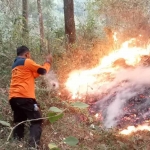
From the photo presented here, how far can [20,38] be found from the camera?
9703 mm

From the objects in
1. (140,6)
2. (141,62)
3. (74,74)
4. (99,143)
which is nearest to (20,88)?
(99,143)

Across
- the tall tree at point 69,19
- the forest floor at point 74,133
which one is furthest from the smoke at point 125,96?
the tall tree at point 69,19

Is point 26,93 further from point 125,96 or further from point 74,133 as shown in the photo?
point 125,96

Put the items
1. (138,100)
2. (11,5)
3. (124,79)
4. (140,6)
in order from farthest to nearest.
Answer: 1. (140,6)
2. (11,5)
3. (124,79)
4. (138,100)

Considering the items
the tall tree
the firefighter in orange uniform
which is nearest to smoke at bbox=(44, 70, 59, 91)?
the tall tree

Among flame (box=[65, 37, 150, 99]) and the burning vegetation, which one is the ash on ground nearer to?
the burning vegetation

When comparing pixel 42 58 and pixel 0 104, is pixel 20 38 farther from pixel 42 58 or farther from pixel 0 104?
pixel 0 104

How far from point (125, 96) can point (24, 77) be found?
12.5 ft

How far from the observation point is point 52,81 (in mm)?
9188

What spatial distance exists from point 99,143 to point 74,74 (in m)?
3.89

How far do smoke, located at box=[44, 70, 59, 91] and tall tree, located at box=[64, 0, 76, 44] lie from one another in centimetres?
235

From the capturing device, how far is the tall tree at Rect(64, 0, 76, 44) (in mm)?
11438

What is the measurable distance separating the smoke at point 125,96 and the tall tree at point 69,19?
292cm

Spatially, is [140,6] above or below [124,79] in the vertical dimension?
above
